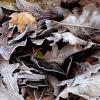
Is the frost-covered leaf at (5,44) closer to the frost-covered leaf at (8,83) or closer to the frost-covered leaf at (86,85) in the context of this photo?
the frost-covered leaf at (8,83)

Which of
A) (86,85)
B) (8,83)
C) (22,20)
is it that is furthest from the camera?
(22,20)

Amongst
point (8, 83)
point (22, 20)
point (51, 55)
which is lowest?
point (8, 83)

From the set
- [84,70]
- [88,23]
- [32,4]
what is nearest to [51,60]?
[84,70]

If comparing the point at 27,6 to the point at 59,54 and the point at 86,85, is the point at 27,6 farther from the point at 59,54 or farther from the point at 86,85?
the point at 86,85

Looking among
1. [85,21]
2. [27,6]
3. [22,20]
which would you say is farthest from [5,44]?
[85,21]

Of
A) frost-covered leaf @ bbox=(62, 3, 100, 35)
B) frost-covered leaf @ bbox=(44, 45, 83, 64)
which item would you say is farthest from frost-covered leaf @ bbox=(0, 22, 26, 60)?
frost-covered leaf @ bbox=(62, 3, 100, 35)

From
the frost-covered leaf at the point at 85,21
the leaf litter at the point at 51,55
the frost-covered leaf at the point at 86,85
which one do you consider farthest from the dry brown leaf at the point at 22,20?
the frost-covered leaf at the point at 86,85

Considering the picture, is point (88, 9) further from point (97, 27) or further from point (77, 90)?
point (77, 90)

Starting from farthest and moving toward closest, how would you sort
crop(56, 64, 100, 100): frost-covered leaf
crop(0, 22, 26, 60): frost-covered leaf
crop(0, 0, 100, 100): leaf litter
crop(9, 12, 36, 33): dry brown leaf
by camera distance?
crop(9, 12, 36, 33): dry brown leaf
crop(0, 22, 26, 60): frost-covered leaf
crop(0, 0, 100, 100): leaf litter
crop(56, 64, 100, 100): frost-covered leaf

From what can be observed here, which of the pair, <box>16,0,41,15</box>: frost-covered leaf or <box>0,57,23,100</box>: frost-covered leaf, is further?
<box>16,0,41,15</box>: frost-covered leaf

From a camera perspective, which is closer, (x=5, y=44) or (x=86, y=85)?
(x=86, y=85)

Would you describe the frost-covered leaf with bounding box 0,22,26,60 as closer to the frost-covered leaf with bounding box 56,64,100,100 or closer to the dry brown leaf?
the dry brown leaf
